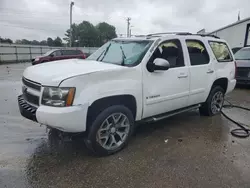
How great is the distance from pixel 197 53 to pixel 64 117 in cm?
322

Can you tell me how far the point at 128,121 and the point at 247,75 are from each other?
7.70 metres

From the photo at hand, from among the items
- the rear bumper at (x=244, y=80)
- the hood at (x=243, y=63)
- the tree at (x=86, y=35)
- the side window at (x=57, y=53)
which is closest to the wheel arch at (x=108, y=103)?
the rear bumper at (x=244, y=80)

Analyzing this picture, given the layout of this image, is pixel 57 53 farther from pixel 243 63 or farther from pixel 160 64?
pixel 160 64

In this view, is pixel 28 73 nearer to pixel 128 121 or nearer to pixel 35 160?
Result: pixel 35 160

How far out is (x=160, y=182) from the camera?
9.00ft

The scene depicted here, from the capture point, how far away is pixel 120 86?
3.23 metres

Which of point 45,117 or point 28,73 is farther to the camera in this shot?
point 28,73

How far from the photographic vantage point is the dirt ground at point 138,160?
2758 millimetres

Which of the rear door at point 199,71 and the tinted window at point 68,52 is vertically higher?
the tinted window at point 68,52

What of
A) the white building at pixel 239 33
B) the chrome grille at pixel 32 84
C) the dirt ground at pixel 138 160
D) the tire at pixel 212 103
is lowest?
the dirt ground at pixel 138 160

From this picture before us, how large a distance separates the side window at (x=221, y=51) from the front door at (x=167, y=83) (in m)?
1.30

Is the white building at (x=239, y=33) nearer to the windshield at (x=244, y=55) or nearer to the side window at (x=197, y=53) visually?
the windshield at (x=244, y=55)

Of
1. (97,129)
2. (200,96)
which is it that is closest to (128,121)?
(97,129)

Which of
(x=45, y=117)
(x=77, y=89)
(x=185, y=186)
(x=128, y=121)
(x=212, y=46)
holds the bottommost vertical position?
(x=185, y=186)
